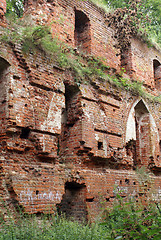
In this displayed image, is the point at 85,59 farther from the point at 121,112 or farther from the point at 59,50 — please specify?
the point at 121,112

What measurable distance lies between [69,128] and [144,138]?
147 inches

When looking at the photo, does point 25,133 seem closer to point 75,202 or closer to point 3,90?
point 3,90

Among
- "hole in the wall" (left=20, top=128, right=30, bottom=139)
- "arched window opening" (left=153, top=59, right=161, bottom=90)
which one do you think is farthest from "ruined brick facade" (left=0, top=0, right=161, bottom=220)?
"arched window opening" (left=153, top=59, right=161, bottom=90)

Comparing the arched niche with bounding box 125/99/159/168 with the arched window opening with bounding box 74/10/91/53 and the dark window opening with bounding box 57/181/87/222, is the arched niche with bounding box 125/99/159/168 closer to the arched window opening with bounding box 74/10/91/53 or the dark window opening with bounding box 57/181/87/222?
the arched window opening with bounding box 74/10/91/53

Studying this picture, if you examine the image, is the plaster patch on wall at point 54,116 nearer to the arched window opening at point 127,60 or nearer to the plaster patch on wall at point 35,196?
the plaster patch on wall at point 35,196

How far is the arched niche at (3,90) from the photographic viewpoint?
5078 mm

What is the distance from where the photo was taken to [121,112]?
26.3ft

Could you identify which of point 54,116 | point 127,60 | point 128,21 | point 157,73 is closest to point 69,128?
point 54,116

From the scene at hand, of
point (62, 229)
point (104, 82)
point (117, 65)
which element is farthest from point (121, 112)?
point (62, 229)

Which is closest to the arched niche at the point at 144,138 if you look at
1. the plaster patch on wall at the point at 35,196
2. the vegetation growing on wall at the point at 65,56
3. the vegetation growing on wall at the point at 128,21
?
the vegetation growing on wall at the point at 65,56

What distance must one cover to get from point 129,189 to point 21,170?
3563 millimetres

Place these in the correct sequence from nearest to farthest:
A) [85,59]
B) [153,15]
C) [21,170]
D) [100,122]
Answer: [21,170] → [100,122] → [85,59] → [153,15]

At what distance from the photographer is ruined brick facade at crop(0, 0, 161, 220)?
5113mm

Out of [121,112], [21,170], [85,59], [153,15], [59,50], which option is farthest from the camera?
[153,15]
